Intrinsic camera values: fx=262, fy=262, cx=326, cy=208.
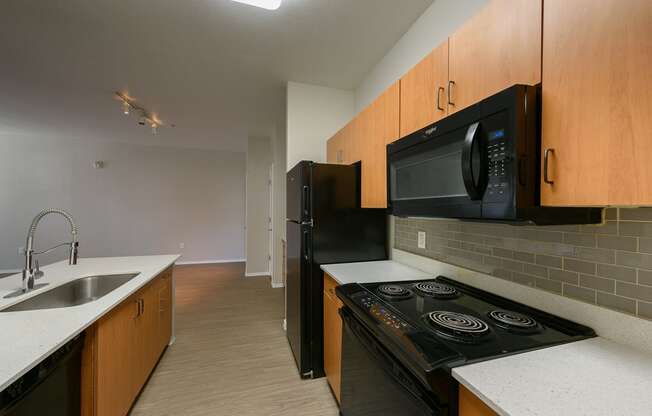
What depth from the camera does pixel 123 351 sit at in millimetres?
1522

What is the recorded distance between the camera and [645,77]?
0.57m

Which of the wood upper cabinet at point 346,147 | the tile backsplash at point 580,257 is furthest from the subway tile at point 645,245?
the wood upper cabinet at point 346,147

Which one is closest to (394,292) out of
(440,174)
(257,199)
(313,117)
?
(440,174)

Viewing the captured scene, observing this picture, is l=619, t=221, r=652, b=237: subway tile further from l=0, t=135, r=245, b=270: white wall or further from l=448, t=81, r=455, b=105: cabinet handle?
l=0, t=135, r=245, b=270: white wall

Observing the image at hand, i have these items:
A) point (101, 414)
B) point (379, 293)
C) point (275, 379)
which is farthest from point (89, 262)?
point (379, 293)

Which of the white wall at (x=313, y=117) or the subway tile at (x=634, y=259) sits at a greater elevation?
the white wall at (x=313, y=117)

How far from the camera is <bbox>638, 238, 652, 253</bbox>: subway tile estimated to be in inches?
31.8

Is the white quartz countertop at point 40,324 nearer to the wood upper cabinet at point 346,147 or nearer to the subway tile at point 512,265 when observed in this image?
the wood upper cabinet at point 346,147

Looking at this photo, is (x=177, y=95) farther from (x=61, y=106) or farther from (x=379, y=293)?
(x=379, y=293)

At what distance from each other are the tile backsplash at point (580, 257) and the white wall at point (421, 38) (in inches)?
46.8

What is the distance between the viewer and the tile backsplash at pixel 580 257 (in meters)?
0.83

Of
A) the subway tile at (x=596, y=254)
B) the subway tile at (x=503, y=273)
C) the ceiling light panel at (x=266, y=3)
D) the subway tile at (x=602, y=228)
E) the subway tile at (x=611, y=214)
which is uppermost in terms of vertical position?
the ceiling light panel at (x=266, y=3)

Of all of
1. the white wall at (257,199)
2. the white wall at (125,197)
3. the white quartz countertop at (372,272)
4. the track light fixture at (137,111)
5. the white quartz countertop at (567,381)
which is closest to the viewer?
the white quartz countertop at (567,381)

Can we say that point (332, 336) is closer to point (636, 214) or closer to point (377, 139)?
point (377, 139)
